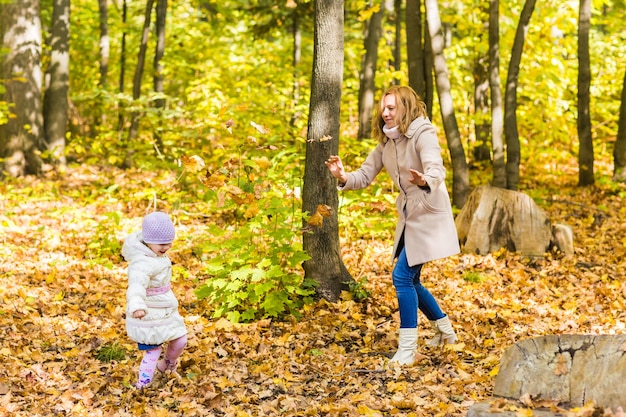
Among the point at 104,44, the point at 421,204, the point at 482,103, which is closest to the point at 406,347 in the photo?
the point at 421,204

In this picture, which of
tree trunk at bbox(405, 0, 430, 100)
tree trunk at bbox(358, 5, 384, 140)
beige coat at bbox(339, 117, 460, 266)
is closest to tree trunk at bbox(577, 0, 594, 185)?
tree trunk at bbox(405, 0, 430, 100)

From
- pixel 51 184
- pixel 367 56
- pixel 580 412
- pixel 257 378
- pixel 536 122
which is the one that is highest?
pixel 367 56

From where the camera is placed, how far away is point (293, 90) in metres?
17.8

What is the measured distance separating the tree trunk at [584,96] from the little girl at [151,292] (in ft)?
32.7

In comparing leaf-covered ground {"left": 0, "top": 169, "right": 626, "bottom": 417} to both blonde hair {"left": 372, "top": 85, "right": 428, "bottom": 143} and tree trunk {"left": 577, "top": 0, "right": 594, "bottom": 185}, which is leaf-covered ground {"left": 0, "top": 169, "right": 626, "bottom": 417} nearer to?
blonde hair {"left": 372, "top": 85, "right": 428, "bottom": 143}

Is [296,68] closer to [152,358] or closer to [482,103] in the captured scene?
[482,103]

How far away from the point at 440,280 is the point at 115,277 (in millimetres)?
3828

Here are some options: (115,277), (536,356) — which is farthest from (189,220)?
(536,356)

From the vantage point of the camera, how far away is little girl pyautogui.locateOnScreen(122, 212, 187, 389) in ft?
14.3

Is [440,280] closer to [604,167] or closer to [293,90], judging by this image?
[604,167]

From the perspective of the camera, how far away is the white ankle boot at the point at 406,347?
5.13 metres

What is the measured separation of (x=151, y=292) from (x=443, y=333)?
2428 millimetres

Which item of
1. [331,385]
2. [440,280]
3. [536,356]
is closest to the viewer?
[536,356]

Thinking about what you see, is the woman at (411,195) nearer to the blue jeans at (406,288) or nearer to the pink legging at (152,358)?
the blue jeans at (406,288)
